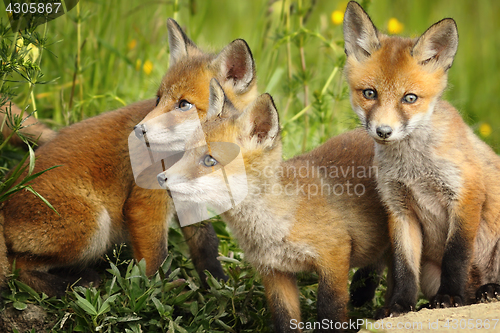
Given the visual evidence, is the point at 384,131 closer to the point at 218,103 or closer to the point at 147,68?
the point at 218,103

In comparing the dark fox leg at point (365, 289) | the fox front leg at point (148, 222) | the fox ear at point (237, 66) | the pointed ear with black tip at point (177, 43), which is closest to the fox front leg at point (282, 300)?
the dark fox leg at point (365, 289)

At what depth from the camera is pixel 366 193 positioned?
12.9ft

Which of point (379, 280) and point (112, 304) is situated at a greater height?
point (112, 304)

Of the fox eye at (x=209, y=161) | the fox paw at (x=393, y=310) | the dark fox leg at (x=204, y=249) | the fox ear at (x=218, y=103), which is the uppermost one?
the fox ear at (x=218, y=103)

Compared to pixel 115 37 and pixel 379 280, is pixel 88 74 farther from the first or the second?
pixel 379 280

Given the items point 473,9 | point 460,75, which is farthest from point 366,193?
point 473,9

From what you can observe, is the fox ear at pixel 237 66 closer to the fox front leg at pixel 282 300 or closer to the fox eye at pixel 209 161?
the fox eye at pixel 209 161

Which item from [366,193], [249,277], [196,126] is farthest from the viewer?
[249,277]

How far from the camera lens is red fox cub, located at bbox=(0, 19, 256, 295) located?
381 cm

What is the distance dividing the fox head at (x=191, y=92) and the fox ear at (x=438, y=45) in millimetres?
1163

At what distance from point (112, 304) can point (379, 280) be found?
2076 millimetres

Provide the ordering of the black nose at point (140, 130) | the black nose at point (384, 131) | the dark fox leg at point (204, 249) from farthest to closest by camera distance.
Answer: the dark fox leg at point (204, 249), the black nose at point (140, 130), the black nose at point (384, 131)

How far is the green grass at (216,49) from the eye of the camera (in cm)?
369

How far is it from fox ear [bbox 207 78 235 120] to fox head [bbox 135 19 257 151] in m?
0.22
